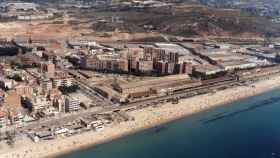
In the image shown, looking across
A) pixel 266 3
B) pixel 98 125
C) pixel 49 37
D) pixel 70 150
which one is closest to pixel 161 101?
pixel 98 125

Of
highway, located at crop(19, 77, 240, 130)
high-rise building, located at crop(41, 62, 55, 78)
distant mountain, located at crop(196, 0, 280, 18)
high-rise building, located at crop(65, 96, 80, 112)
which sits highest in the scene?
distant mountain, located at crop(196, 0, 280, 18)

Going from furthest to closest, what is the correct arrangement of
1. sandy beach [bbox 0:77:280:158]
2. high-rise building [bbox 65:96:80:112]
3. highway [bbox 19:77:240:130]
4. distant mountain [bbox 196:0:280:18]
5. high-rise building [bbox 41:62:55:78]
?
distant mountain [bbox 196:0:280:18] < high-rise building [bbox 41:62:55:78] < high-rise building [bbox 65:96:80:112] < highway [bbox 19:77:240:130] < sandy beach [bbox 0:77:280:158]

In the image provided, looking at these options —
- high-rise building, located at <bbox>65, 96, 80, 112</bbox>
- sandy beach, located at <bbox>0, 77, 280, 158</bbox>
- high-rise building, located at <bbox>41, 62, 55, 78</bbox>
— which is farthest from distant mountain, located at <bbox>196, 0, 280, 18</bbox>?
high-rise building, located at <bbox>65, 96, 80, 112</bbox>

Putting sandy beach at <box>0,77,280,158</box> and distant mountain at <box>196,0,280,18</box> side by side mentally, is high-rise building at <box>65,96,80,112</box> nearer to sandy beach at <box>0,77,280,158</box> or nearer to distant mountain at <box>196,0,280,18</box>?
sandy beach at <box>0,77,280,158</box>

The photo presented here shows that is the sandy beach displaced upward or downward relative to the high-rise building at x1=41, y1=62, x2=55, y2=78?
downward

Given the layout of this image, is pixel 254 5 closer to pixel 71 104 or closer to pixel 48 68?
pixel 48 68

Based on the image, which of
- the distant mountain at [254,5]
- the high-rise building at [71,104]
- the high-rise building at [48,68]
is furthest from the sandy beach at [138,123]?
the distant mountain at [254,5]


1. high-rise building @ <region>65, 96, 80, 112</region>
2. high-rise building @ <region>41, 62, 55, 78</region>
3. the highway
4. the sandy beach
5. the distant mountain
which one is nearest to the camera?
the sandy beach

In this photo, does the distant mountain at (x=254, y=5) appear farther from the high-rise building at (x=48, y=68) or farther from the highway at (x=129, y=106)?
the high-rise building at (x=48, y=68)

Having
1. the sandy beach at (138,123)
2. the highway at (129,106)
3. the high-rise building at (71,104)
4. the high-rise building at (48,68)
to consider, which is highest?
the high-rise building at (48,68)
